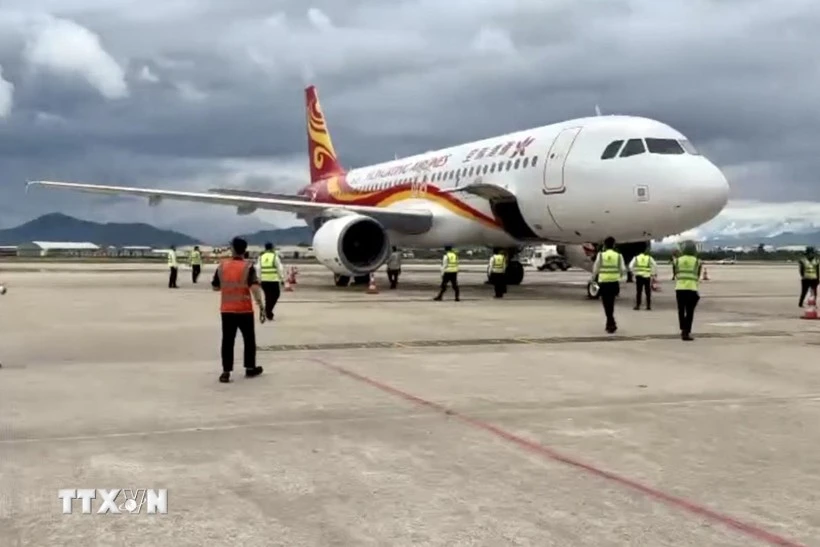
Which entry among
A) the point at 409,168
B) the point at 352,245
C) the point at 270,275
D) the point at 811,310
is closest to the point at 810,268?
the point at 811,310

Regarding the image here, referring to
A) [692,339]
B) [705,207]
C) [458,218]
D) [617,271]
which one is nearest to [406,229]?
[458,218]

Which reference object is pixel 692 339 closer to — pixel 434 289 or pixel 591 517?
pixel 591 517

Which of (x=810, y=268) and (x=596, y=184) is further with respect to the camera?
(x=810, y=268)

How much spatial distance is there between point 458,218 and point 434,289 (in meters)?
2.95

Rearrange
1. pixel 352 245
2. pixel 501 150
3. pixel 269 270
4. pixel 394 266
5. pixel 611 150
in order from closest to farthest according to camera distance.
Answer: pixel 269 270, pixel 611 150, pixel 501 150, pixel 352 245, pixel 394 266

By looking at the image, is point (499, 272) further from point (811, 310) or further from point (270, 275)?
point (811, 310)

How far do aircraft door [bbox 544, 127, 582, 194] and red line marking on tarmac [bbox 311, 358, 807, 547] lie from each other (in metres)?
11.8

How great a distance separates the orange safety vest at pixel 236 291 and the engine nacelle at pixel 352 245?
13.3m

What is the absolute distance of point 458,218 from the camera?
918 inches

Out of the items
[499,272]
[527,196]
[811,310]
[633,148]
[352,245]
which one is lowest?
[811,310]

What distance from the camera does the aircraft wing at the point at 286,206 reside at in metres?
24.3

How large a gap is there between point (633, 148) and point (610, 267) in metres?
4.66

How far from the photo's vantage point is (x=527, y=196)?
20016 millimetres

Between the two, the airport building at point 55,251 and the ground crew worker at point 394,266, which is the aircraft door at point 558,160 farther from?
the airport building at point 55,251
